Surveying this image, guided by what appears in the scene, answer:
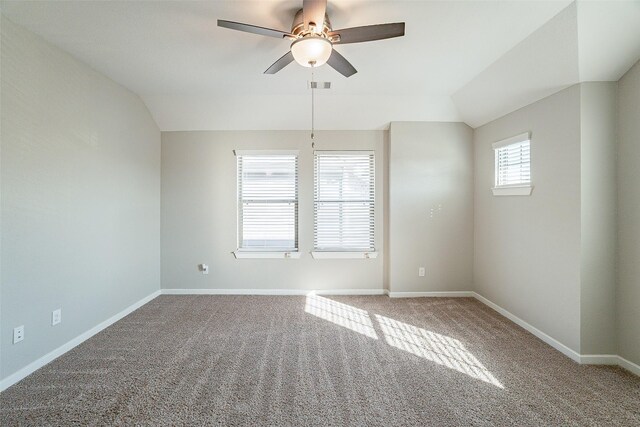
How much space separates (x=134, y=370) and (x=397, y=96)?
4.10 m

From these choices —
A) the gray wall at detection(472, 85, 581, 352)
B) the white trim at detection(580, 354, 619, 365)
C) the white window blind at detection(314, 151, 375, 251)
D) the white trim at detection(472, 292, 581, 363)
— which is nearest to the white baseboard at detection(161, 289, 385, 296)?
the white window blind at detection(314, 151, 375, 251)

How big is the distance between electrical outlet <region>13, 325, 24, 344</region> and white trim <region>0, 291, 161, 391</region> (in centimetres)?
24

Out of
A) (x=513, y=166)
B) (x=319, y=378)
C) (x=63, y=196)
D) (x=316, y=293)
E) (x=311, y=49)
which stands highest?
(x=311, y=49)

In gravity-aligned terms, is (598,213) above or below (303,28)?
below

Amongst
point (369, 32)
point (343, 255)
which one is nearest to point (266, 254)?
point (343, 255)

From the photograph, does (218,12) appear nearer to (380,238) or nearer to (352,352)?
(352,352)

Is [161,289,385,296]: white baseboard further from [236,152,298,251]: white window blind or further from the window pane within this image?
the window pane

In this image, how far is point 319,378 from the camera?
7.49 ft

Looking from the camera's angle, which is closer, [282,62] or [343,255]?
[282,62]

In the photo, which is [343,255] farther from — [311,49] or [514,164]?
[311,49]

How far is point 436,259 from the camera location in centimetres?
421

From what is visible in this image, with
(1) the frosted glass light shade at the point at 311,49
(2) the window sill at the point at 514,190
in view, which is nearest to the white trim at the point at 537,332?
(2) the window sill at the point at 514,190

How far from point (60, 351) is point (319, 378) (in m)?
2.39

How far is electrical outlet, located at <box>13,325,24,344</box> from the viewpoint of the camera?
2.24m
